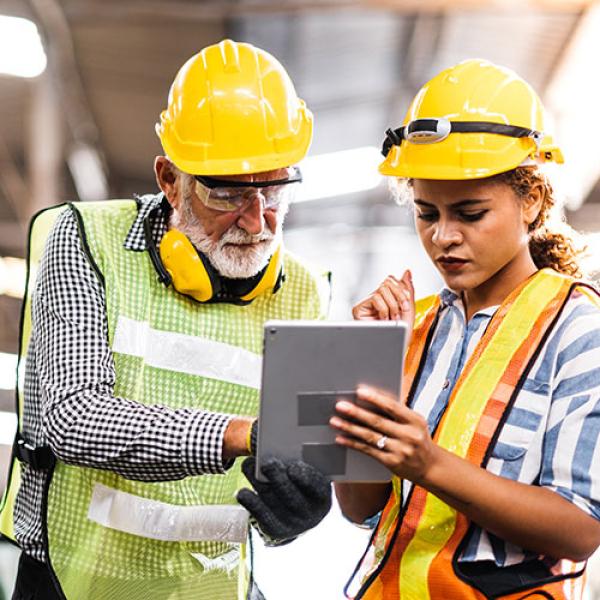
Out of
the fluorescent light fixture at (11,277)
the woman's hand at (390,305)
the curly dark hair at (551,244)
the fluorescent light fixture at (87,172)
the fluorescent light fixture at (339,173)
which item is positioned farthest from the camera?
the fluorescent light fixture at (339,173)

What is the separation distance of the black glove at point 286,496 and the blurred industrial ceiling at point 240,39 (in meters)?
6.41

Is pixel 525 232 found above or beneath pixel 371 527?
above

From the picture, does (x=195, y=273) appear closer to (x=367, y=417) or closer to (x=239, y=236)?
(x=239, y=236)

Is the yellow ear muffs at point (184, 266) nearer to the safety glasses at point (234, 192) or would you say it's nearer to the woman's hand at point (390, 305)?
the safety glasses at point (234, 192)

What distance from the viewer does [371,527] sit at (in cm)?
262

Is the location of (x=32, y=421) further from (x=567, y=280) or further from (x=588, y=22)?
(x=588, y=22)

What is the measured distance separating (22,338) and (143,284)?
16.5 inches

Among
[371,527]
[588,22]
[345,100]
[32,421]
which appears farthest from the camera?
[345,100]

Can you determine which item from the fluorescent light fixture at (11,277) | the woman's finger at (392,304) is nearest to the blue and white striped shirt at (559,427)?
the woman's finger at (392,304)

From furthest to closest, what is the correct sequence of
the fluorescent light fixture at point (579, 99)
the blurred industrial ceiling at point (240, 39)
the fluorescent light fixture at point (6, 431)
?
the fluorescent light fixture at point (6, 431), the fluorescent light fixture at point (579, 99), the blurred industrial ceiling at point (240, 39)

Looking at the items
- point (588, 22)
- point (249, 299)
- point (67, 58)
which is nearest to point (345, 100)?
point (67, 58)

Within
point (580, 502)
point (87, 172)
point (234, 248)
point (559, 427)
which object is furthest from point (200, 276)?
point (87, 172)

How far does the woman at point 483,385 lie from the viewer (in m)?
2.08

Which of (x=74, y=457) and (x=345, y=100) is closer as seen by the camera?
(x=74, y=457)
